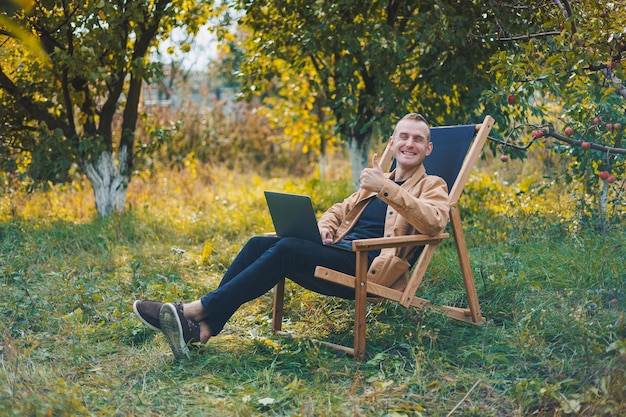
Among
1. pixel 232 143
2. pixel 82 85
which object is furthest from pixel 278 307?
pixel 232 143

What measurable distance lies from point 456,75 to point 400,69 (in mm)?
487

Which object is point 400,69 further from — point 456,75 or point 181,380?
point 181,380

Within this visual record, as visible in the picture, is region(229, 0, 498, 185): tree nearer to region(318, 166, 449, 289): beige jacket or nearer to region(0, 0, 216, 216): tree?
region(0, 0, 216, 216): tree

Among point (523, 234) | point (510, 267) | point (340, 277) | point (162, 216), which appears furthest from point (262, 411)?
point (162, 216)

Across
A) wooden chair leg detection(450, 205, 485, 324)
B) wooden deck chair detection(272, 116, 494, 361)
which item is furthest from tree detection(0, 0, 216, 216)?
wooden chair leg detection(450, 205, 485, 324)

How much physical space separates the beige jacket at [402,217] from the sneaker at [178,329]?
→ 0.92 m

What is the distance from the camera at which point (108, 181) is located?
23.3 feet

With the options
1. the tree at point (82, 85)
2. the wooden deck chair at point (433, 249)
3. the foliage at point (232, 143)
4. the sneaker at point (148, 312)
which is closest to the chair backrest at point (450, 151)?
the wooden deck chair at point (433, 249)

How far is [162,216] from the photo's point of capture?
22.2 ft

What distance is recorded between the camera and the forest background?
3057 mm

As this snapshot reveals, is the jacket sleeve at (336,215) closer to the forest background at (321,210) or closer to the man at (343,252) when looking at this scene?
the man at (343,252)

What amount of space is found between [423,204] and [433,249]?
311 millimetres

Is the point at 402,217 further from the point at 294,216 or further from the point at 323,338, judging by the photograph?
the point at 323,338

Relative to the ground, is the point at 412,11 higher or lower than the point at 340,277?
higher
